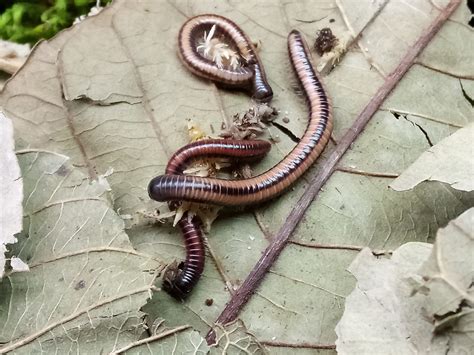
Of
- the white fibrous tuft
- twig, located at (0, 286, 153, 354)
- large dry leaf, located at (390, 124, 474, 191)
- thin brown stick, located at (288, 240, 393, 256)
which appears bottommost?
twig, located at (0, 286, 153, 354)

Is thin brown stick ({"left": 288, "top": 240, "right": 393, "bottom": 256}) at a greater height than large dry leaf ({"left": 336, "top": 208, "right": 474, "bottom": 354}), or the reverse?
large dry leaf ({"left": 336, "top": 208, "right": 474, "bottom": 354})

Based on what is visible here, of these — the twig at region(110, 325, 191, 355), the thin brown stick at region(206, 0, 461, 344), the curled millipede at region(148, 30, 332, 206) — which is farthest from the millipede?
the twig at region(110, 325, 191, 355)

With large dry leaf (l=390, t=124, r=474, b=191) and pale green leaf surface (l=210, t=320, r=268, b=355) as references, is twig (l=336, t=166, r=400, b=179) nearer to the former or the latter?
large dry leaf (l=390, t=124, r=474, b=191)

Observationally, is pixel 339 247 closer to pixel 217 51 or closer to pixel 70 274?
pixel 70 274

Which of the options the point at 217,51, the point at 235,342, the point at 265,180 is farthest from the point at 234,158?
the point at 235,342

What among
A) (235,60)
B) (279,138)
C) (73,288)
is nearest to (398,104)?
(279,138)

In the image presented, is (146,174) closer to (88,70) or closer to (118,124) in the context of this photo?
(118,124)
